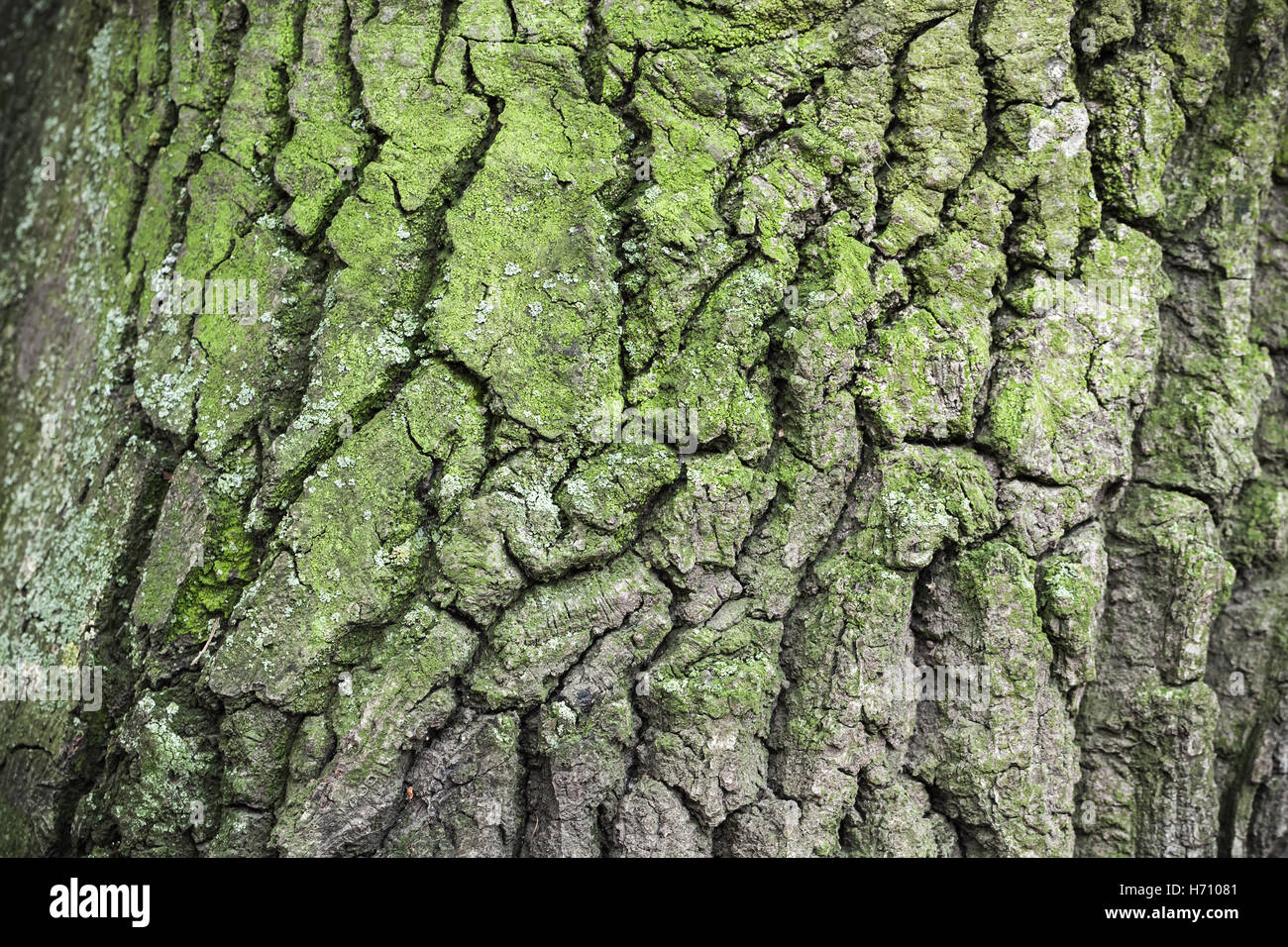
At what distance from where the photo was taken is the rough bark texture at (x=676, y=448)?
77.5 inches

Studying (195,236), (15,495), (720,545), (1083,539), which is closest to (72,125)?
(195,236)

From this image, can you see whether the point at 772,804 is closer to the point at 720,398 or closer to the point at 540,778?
the point at 540,778

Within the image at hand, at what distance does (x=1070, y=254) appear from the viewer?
217 cm

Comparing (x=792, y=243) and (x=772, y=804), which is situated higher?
(x=792, y=243)

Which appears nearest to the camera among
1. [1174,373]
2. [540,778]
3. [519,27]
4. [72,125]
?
[540,778]

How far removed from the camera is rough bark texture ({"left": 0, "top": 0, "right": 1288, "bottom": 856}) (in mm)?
1970

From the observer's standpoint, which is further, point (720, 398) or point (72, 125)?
point (72, 125)

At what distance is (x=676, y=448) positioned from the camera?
202cm

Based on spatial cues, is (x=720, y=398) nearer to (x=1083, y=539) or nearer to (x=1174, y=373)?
(x=1083, y=539)

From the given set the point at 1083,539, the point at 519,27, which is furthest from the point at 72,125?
the point at 1083,539

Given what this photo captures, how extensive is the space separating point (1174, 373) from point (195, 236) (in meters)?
2.70

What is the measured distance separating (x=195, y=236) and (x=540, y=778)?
5.54ft

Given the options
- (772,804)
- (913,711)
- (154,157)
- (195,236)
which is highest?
(154,157)

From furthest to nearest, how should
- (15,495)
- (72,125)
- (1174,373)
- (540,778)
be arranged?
(72,125), (15,495), (1174,373), (540,778)
